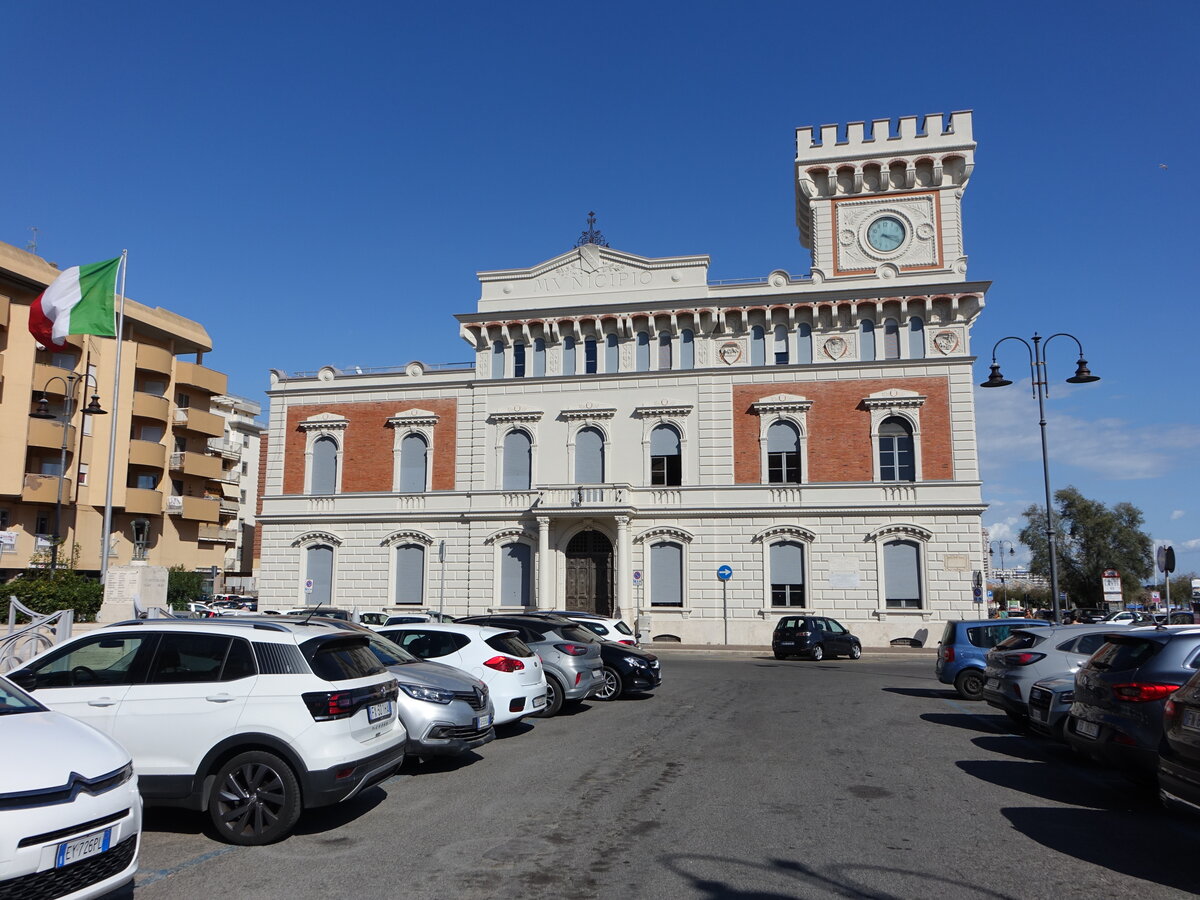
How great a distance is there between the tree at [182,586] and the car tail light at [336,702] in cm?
3835

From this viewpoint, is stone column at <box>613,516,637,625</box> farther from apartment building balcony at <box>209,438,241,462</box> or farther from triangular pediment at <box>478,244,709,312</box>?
apartment building balcony at <box>209,438,241,462</box>

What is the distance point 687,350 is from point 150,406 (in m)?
30.8

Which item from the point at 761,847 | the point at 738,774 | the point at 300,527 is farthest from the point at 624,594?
the point at 761,847

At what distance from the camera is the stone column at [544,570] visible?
35.1 metres

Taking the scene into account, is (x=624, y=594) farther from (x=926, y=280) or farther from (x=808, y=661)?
(x=926, y=280)

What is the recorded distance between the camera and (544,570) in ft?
115

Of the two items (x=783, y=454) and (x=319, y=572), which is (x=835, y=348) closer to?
(x=783, y=454)

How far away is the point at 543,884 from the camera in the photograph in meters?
6.04

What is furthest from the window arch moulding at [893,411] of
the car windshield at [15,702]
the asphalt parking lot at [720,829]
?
the car windshield at [15,702]

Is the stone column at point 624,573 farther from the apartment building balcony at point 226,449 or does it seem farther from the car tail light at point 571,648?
the apartment building balcony at point 226,449

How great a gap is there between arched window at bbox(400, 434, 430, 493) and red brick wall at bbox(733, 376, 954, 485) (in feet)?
43.7

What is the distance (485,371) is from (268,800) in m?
32.0

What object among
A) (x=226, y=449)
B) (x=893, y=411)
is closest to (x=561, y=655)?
(x=893, y=411)

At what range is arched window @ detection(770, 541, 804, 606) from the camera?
3425 cm
